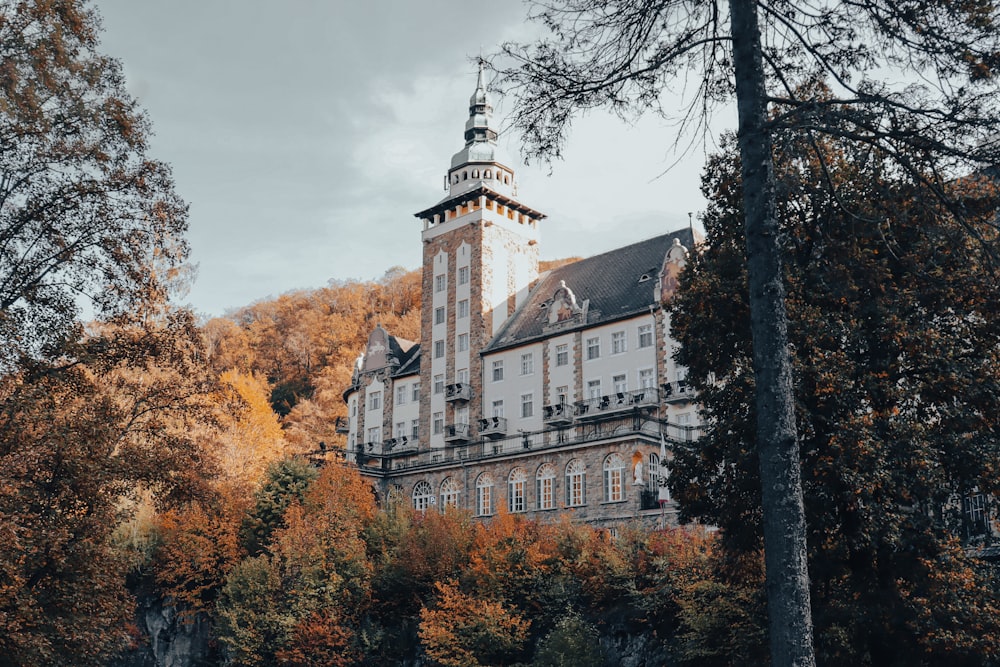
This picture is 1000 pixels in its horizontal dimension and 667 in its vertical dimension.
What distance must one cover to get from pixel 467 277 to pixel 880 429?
133 feet

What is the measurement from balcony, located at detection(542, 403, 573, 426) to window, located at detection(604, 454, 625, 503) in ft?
24.7

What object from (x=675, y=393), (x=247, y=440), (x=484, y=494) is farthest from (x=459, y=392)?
(x=675, y=393)

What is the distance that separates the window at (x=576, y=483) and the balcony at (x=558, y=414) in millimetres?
5965

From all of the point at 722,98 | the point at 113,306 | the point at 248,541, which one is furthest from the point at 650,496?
the point at 722,98

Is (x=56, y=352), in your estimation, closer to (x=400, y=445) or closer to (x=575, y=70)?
(x=575, y=70)

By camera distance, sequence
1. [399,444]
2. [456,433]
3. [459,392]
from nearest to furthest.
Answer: [456,433] → [459,392] → [399,444]

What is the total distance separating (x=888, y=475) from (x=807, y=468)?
145 centimetres

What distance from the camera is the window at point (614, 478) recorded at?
131ft

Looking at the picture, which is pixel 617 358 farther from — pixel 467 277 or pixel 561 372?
pixel 467 277

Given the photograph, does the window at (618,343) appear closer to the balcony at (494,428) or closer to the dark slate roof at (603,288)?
the dark slate roof at (603,288)

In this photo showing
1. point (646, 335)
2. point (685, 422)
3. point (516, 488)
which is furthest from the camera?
point (646, 335)

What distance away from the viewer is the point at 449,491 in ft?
160

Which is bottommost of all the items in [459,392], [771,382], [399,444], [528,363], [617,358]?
[771,382]

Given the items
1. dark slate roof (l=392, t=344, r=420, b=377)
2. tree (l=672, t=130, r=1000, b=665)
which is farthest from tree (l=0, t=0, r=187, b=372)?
dark slate roof (l=392, t=344, r=420, b=377)
